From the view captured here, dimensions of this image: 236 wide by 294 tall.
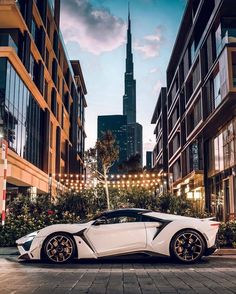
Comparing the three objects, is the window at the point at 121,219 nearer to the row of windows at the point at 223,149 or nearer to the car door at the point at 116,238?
the car door at the point at 116,238

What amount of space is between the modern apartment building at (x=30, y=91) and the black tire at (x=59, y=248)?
1619 cm

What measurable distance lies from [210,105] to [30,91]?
562 inches

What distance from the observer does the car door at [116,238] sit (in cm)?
905

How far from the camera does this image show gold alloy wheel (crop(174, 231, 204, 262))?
9.10 m

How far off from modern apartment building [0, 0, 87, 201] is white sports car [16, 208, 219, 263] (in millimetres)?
16141

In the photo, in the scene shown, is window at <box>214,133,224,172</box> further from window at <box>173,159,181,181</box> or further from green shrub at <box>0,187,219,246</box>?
window at <box>173,159,181,181</box>

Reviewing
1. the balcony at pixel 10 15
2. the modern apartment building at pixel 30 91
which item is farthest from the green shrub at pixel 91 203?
the balcony at pixel 10 15

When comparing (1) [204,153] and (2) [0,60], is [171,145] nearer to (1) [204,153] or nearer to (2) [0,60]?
(1) [204,153]

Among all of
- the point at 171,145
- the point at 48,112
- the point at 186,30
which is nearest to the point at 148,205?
the point at 48,112

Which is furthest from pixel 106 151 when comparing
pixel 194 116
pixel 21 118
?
pixel 194 116

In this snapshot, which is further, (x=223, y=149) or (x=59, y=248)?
(x=223, y=149)

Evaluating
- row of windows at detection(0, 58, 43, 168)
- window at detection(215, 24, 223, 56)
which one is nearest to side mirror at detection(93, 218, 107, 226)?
row of windows at detection(0, 58, 43, 168)

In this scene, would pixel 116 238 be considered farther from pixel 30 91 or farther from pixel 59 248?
pixel 30 91

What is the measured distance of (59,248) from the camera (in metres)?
9.19
